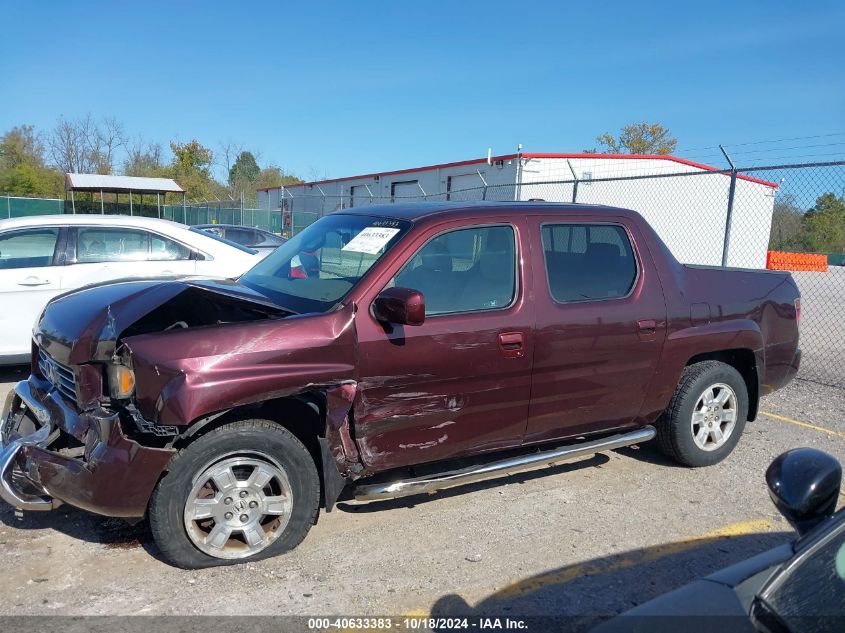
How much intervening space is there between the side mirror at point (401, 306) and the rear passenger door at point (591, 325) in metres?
0.93

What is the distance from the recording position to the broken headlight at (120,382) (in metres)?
3.32

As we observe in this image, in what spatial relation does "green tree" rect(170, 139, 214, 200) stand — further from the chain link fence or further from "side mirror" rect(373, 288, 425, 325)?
"side mirror" rect(373, 288, 425, 325)

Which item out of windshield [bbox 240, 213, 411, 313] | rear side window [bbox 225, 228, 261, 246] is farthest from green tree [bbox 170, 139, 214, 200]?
windshield [bbox 240, 213, 411, 313]

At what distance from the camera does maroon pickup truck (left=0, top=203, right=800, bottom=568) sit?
332 cm

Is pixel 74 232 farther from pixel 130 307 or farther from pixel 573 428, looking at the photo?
pixel 573 428

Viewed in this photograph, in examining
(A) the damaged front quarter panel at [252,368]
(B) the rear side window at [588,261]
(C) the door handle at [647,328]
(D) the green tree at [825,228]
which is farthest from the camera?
(D) the green tree at [825,228]

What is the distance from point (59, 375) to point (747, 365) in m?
4.79

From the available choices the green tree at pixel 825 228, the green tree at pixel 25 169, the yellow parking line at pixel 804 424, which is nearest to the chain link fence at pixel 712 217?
the green tree at pixel 825 228

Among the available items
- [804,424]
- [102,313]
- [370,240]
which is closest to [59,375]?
[102,313]

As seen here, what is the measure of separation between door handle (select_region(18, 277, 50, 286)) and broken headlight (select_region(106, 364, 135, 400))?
12.7 feet

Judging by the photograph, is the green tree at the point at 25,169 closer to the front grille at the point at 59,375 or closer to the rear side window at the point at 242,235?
the rear side window at the point at 242,235

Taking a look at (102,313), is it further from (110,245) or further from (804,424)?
(804,424)

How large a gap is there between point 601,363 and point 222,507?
2.47m

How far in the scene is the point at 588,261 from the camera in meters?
4.57
